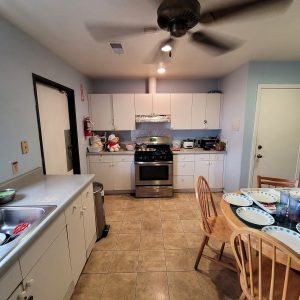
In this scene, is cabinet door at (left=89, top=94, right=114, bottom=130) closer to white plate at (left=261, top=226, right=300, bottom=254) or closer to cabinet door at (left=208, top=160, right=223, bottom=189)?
cabinet door at (left=208, top=160, right=223, bottom=189)

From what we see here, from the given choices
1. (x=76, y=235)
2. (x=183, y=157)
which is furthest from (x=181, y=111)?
(x=76, y=235)

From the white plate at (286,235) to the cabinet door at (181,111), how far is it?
2.74 meters

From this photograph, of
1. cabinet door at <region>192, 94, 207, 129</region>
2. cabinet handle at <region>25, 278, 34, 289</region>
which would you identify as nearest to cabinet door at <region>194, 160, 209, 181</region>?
cabinet door at <region>192, 94, 207, 129</region>

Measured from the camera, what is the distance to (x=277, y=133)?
9.26 feet

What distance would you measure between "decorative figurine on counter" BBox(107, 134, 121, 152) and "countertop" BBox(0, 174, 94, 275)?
1677 millimetres

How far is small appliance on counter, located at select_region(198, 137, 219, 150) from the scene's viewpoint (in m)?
3.71

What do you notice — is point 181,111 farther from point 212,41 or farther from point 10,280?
point 10,280

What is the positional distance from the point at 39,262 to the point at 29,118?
1364 mm

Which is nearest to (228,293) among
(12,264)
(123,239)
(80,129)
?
(123,239)

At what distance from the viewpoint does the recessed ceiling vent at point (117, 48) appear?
202 centimetres

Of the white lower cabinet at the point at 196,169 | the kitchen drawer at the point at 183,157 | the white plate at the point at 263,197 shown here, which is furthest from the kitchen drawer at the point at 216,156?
the white plate at the point at 263,197

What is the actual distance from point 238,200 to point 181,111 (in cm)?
243

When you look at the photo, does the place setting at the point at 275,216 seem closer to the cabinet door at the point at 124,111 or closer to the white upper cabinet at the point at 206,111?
the white upper cabinet at the point at 206,111

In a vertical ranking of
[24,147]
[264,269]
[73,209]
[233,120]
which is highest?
[233,120]
